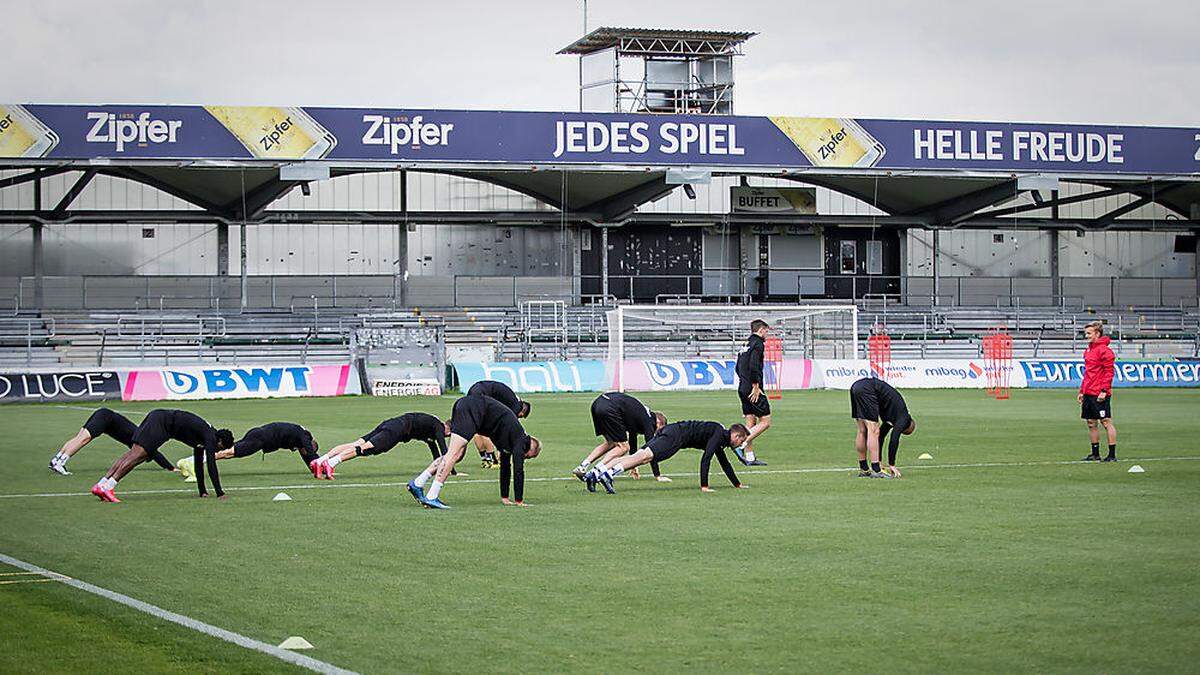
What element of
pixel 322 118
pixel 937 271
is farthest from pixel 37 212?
pixel 937 271

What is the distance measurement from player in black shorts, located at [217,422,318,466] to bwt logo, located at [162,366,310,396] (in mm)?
24775

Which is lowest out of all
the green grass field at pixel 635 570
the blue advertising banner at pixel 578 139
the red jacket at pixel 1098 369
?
the green grass field at pixel 635 570

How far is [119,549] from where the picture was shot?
13.3 metres

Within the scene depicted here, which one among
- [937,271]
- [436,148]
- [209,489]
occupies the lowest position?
[209,489]

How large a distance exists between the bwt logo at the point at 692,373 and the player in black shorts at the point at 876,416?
2806 centimetres

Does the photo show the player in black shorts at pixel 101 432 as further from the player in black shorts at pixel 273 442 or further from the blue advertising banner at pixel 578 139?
the blue advertising banner at pixel 578 139

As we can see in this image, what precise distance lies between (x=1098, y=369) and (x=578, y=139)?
33.4 meters

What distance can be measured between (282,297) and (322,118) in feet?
35.3

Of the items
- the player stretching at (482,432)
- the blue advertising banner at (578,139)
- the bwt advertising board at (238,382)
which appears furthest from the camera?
the blue advertising banner at (578,139)

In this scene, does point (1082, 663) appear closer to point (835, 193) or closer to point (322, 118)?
point (322, 118)

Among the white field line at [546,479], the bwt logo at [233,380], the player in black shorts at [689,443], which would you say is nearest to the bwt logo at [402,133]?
the bwt logo at [233,380]

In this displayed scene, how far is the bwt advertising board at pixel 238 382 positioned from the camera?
43438 millimetres

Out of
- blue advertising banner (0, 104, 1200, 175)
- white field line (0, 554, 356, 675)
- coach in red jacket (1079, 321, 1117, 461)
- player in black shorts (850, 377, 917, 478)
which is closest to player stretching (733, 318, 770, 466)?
player in black shorts (850, 377, 917, 478)

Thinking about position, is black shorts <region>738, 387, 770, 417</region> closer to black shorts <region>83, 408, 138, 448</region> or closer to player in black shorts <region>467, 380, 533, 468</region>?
player in black shorts <region>467, 380, 533, 468</region>
